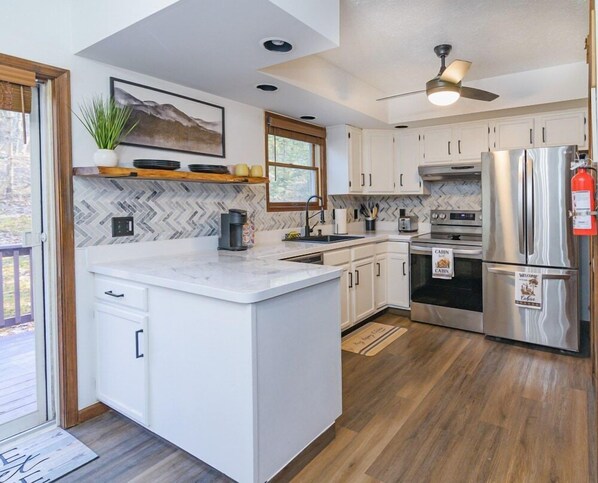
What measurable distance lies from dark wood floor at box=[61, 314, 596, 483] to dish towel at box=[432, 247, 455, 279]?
0.90 meters

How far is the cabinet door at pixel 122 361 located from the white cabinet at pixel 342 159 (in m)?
2.75

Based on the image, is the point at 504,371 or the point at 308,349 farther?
the point at 504,371

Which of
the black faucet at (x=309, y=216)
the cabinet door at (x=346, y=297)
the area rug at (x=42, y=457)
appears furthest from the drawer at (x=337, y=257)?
the area rug at (x=42, y=457)

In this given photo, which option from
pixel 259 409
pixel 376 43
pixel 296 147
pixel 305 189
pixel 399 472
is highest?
pixel 376 43

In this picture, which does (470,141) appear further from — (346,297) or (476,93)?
(346,297)

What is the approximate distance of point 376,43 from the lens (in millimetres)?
2850

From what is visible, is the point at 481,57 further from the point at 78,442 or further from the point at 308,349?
the point at 78,442

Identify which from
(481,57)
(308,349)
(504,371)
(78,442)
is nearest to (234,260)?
(308,349)

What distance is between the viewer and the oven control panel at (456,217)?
14.0 ft

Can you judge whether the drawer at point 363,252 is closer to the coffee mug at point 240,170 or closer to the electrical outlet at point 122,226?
the coffee mug at point 240,170

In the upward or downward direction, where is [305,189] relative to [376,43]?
downward

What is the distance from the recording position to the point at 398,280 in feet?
13.6

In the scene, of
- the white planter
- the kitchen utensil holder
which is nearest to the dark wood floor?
the white planter

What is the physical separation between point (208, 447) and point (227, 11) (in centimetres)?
193
